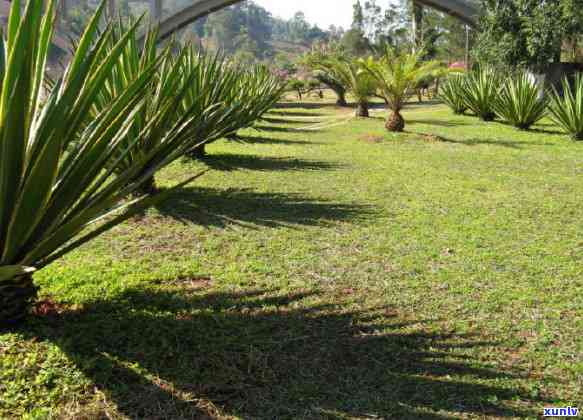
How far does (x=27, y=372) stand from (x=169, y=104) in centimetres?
145

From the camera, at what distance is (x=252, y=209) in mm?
5898

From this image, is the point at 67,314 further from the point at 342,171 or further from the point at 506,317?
the point at 342,171

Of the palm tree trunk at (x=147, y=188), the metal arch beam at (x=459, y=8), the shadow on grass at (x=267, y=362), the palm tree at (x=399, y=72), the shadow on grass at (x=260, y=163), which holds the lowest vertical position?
the shadow on grass at (x=267, y=362)

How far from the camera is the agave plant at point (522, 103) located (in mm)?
12961

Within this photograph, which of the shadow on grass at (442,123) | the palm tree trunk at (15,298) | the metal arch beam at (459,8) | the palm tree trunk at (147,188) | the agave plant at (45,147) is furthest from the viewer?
the metal arch beam at (459,8)

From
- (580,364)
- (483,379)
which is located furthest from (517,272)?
(483,379)

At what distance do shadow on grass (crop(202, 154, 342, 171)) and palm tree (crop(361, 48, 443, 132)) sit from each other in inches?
165

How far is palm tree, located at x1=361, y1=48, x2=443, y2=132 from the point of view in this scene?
12273 mm

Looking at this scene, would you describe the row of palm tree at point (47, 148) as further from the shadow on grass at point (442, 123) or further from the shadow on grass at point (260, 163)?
the shadow on grass at point (442, 123)

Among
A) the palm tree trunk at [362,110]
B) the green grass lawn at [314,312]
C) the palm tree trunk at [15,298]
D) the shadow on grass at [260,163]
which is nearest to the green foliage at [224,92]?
the shadow on grass at [260,163]

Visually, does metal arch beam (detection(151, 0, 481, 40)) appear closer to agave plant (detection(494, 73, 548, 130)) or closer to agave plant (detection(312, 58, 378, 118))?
agave plant (detection(312, 58, 378, 118))

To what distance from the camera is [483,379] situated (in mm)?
2590

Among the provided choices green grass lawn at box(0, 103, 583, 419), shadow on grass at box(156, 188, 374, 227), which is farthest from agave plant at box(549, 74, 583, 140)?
shadow on grass at box(156, 188, 374, 227)

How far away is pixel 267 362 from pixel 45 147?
145cm
